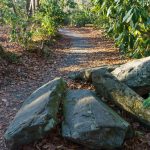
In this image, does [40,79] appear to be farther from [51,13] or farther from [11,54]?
[51,13]

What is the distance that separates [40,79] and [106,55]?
4.64 metres

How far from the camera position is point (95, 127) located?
A: 4.69 metres

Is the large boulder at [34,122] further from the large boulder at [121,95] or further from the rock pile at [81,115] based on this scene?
the large boulder at [121,95]

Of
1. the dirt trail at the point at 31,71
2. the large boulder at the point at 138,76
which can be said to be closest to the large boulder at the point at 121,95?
the large boulder at the point at 138,76

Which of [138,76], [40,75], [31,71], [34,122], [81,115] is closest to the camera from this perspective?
[34,122]

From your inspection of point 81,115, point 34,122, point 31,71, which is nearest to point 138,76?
point 81,115

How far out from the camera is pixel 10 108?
689 centimetres

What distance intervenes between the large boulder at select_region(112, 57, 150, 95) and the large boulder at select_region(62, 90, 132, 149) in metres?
1.59

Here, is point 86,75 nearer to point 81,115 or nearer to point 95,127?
point 81,115

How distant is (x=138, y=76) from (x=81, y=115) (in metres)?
2.12

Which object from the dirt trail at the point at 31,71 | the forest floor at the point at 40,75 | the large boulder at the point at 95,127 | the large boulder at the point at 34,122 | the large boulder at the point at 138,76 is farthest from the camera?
the dirt trail at the point at 31,71

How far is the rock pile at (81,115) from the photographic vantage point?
4734mm

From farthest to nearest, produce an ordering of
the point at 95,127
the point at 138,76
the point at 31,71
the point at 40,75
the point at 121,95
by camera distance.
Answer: the point at 31,71 → the point at 40,75 → the point at 138,76 → the point at 121,95 → the point at 95,127

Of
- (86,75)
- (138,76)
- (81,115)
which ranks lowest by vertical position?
(86,75)
